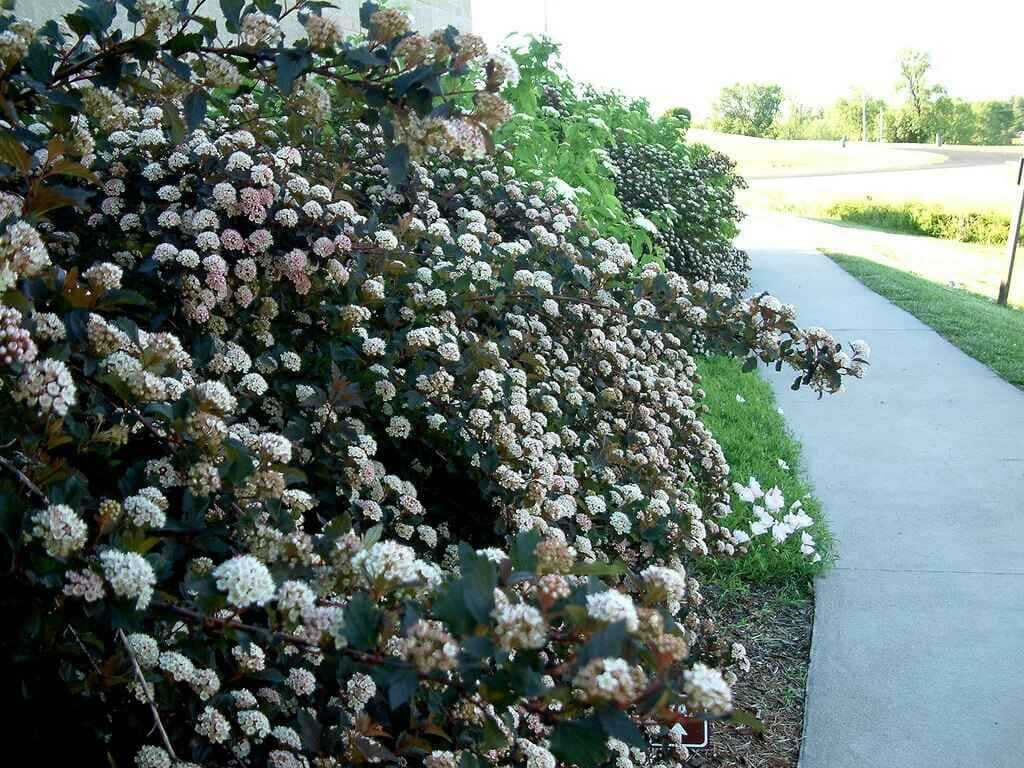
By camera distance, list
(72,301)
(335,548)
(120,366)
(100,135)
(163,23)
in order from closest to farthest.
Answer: (335,548) < (120,366) < (72,301) < (163,23) < (100,135)

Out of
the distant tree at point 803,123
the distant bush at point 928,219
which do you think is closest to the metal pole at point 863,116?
the distant tree at point 803,123

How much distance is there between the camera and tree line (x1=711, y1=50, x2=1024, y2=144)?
5597 cm

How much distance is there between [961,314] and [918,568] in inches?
231

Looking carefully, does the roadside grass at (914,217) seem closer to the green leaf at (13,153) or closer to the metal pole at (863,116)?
the green leaf at (13,153)

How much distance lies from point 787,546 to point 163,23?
3143 mm

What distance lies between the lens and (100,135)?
8.18ft

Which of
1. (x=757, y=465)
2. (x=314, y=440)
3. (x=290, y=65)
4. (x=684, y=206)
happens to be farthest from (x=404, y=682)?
(x=684, y=206)

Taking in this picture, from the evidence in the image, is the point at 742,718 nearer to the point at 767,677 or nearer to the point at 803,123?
the point at 767,677

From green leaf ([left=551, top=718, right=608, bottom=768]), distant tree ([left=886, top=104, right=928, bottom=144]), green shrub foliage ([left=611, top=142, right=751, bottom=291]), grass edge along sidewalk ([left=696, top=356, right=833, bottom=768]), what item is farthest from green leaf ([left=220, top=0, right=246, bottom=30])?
distant tree ([left=886, top=104, right=928, bottom=144])

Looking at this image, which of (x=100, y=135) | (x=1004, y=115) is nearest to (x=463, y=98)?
(x=100, y=135)

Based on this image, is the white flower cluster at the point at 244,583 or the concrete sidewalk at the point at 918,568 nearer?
the white flower cluster at the point at 244,583

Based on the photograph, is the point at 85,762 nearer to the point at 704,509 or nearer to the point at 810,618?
the point at 704,509

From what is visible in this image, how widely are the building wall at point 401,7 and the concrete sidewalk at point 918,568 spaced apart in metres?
3.38

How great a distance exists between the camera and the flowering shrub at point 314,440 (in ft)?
3.61
